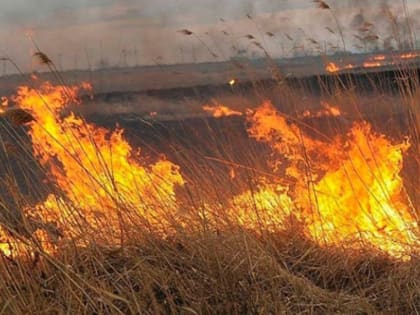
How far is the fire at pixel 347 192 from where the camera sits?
427 centimetres

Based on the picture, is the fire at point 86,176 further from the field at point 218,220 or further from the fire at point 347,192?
the fire at point 347,192

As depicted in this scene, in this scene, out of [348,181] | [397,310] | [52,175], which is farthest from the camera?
[348,181]

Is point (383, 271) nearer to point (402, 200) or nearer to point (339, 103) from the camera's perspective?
point (402, 200)

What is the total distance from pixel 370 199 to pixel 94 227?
186 centimetres

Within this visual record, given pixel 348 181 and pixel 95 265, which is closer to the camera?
pixel 95 265

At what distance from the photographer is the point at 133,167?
195 inches

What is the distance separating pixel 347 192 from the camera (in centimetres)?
482

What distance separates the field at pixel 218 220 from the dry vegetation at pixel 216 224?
0.01 metres

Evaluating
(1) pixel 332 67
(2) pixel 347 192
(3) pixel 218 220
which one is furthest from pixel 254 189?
(1) pixel 332 67

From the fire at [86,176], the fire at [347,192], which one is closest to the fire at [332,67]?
the fire at [347,192]

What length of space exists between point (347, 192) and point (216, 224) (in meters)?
1.28

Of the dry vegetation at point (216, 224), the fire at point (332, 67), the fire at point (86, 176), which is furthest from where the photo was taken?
the fire at point (332, 67)

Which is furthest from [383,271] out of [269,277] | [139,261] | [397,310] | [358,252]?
[139,261]

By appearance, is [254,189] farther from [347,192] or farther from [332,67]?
[332,67]
